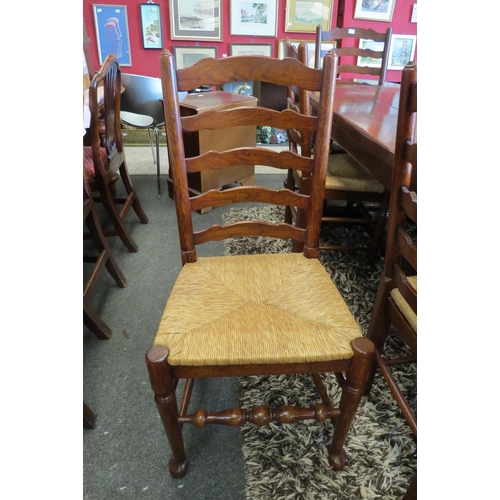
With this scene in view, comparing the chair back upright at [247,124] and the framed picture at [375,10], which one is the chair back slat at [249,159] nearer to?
the chair back upright at [247,124]

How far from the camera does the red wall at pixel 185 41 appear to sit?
3.47 meters

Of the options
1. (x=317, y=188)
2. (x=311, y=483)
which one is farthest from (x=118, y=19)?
(x=311, y=483)

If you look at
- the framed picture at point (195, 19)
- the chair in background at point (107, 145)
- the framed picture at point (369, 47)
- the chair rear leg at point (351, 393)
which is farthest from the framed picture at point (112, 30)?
the chair rear leg at point (351, 393)

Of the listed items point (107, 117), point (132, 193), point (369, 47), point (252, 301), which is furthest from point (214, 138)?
point (369, 47)

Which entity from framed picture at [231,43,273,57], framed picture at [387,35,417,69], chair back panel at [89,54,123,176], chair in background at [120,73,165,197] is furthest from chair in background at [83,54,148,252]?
framed picture at [387,35,417,69]

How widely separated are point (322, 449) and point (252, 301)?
0.51 metres

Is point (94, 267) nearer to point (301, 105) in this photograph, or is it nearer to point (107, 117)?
point (107, 117)

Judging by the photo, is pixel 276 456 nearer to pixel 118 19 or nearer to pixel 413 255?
pixel 413 255

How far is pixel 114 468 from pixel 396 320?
2.91 feet

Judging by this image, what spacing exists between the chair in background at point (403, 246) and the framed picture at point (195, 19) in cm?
350

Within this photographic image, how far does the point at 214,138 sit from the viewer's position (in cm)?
231

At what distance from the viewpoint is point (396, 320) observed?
3.14 ft

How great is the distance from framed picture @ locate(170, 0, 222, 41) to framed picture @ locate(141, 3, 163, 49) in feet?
0.42
